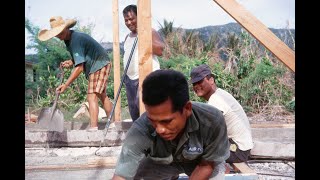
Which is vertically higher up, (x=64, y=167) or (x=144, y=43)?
(x=144, y=43)

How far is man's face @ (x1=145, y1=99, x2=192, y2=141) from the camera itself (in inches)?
69.7

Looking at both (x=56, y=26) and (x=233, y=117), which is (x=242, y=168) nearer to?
(x=233, y=117)

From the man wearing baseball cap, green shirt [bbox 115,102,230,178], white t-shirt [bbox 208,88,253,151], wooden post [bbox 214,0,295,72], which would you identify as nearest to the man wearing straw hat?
the man wearing baseball cap

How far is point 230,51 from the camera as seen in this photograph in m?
8.96

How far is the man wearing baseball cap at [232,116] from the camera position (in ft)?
11.0

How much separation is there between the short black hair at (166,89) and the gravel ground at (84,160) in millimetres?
1801

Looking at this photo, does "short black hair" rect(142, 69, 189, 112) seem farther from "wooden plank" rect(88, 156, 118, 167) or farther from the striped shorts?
the striped shorts

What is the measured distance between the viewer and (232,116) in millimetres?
3363

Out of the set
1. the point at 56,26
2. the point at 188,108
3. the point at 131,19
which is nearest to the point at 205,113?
the point at 188,108

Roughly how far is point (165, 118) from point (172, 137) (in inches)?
7.7

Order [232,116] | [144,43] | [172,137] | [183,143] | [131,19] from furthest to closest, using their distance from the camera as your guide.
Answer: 1. [131,19]
2. [232,116]
3. [144,43]
4. [183,143]
5. [172,137]
